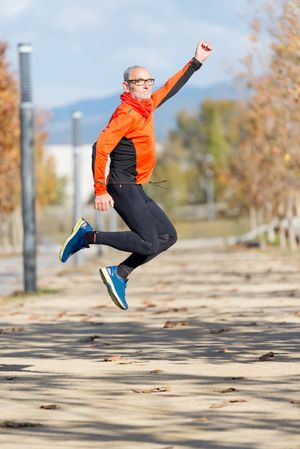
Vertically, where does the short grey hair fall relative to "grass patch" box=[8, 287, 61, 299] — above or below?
above

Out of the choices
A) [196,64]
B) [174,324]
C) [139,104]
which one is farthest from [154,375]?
[174,324]

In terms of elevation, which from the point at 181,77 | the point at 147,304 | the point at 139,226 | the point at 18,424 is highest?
the point at 181,77

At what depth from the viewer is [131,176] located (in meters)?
10.4

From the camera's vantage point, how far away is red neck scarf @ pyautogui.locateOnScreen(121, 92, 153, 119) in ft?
33.5

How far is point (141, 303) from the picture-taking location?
1858cm

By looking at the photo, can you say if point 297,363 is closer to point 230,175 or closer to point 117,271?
point 117,271

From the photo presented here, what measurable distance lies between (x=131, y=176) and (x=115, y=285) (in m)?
0.93

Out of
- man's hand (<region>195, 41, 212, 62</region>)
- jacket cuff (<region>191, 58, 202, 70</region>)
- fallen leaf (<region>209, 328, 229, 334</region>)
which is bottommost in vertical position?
fallen leaf (<region>209, 328, 229, 334</region>)

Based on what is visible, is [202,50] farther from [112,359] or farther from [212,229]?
[212,229]

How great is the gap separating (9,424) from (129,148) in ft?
11.1

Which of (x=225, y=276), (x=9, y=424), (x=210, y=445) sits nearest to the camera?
(x=210, y=445)

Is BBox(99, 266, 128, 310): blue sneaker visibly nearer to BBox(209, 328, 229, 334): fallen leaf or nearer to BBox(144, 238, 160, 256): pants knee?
BBox(144, 238, 160, 256): pants knee

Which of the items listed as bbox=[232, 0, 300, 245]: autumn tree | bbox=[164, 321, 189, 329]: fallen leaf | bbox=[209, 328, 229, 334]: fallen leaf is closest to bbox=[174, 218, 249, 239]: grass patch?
bbox=[232, 0, 300, 245]: autumn tree

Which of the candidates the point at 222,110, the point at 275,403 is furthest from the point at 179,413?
the point at 222,110
